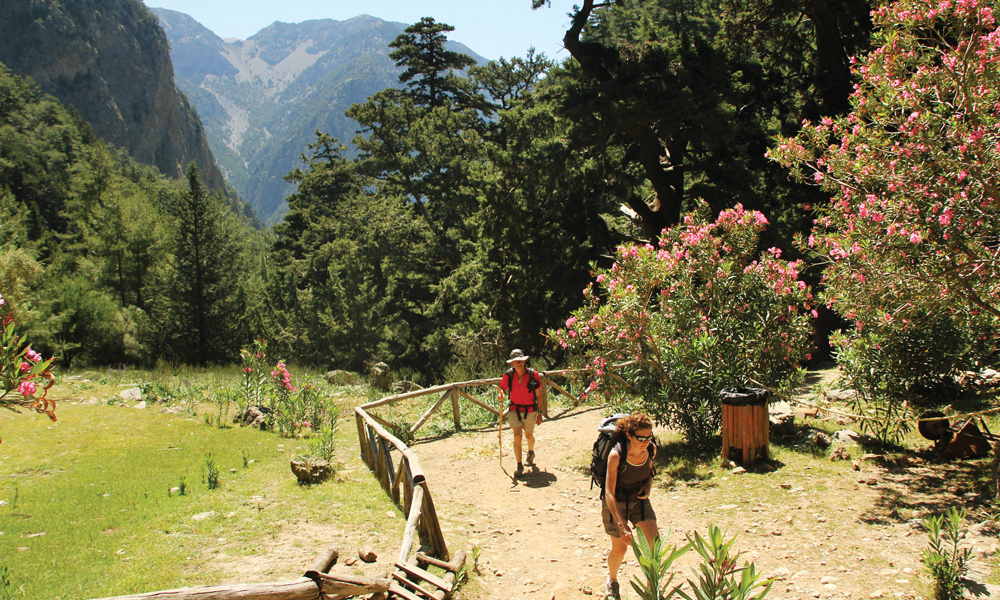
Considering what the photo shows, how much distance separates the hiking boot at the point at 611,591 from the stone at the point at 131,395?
1356 cm

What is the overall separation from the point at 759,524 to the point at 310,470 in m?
5.73

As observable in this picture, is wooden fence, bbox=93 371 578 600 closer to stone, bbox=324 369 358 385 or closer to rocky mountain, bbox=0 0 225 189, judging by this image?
stone, bbox=324 369 358 385

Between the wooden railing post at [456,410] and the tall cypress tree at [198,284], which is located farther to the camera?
the tall cypress tree at [198,284]

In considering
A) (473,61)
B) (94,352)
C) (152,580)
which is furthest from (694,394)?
(473,61)

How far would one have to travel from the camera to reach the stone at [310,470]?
27.1 feet

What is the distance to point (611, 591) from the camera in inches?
191

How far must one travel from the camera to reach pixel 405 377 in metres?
27.3

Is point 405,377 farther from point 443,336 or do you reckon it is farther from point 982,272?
point 982,272

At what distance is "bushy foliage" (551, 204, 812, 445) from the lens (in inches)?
331

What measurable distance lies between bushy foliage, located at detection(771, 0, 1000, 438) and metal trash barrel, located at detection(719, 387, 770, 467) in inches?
59.9

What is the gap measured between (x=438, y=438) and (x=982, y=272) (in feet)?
30.3

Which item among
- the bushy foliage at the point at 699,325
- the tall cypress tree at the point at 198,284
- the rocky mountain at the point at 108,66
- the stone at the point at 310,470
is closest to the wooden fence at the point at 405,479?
the stone at the point at 310,470

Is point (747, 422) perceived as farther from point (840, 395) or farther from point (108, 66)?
point (108, 66)

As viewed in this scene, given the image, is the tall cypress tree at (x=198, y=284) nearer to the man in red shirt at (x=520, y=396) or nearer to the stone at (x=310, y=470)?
the stone at (x=310, y=470)
